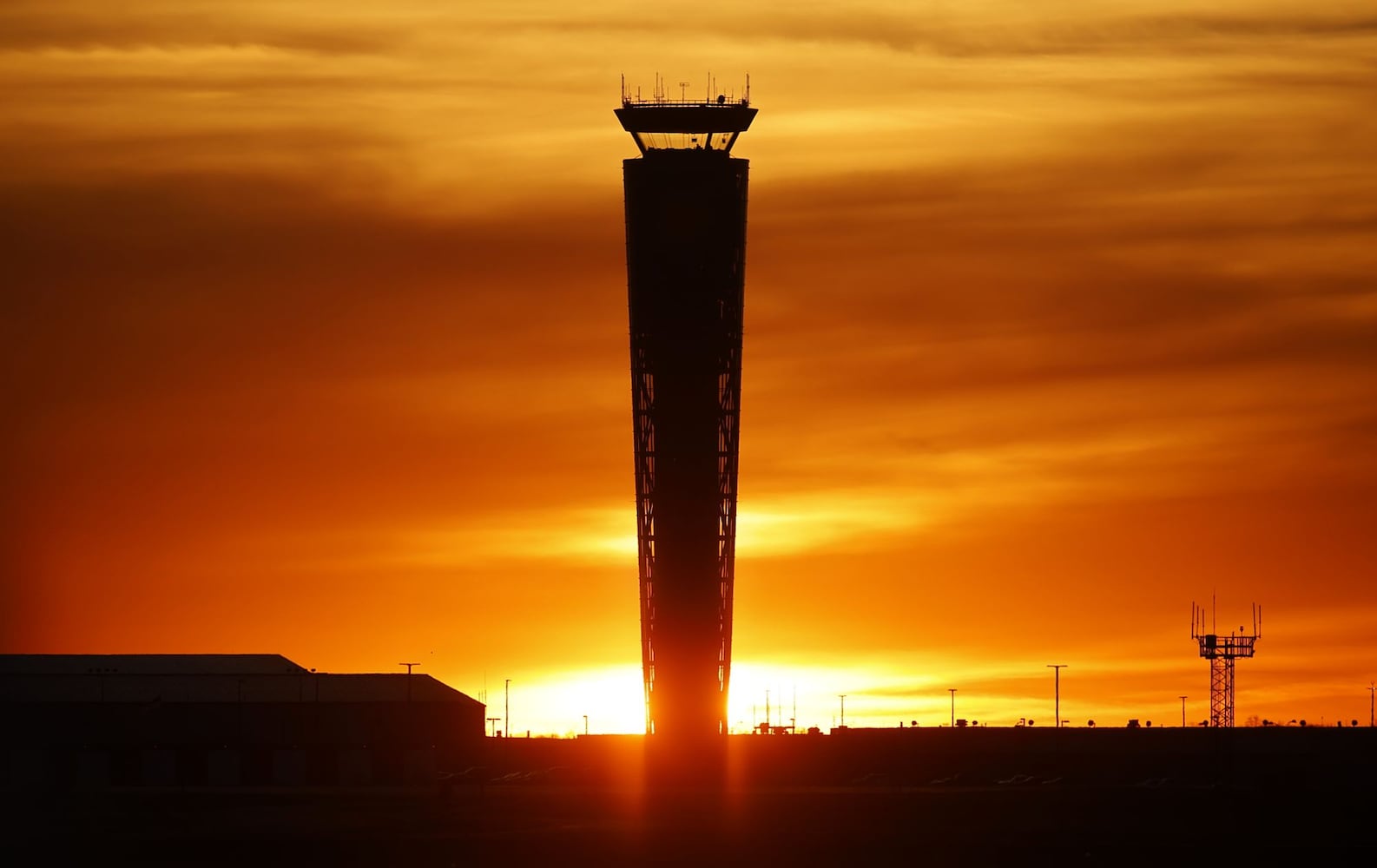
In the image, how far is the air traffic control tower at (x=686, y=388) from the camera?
167 metres

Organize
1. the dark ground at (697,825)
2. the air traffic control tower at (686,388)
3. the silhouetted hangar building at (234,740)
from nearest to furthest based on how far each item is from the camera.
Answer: the dark ground at (697,825), the air traffic control tower at (686,388), the silhouetted hangar building at (234,740)

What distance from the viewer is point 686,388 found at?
169 m

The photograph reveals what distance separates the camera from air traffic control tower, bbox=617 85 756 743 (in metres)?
167

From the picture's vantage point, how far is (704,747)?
17700cm

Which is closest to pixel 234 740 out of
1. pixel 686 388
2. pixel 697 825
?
pixel 686 388

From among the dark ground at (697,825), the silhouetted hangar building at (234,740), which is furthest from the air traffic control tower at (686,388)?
the silhouetted hangar building at (234,740)

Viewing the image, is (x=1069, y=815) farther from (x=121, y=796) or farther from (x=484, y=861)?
(x=121, y=796)

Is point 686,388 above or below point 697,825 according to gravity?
above

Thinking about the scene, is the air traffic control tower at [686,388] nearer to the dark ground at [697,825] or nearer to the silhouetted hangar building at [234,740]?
the dark ground at [697,825]

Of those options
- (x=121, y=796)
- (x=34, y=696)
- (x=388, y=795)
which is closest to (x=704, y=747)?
(x=388, y=795)

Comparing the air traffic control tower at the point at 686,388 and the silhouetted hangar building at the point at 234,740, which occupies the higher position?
the air traffic control tower at the point at 686,388

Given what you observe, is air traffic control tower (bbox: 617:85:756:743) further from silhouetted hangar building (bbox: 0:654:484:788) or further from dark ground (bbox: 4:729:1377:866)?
silhouetted hangar building (bbox: 0:654:484:788)

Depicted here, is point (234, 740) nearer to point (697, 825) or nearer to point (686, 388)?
point (686, 388)

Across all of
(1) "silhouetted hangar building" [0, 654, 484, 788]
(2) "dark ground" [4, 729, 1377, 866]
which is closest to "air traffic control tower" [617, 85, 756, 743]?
(2) "dark ground" [4, 729, 1377, 866]
